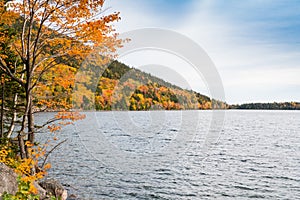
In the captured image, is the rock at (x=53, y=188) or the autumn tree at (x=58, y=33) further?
the rock at (x=53, y=188)

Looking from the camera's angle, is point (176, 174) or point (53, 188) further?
point (176, 174)

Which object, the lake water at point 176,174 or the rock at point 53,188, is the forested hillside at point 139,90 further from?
the rock at point 53,188

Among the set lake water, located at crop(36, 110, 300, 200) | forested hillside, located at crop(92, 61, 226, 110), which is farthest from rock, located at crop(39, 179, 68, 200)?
forested hillside, located at crop(92, 61, 226, 110)

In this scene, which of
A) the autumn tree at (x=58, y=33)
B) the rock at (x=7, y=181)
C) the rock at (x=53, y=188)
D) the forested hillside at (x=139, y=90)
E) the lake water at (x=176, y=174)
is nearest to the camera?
the rock at (x=7, y=181)

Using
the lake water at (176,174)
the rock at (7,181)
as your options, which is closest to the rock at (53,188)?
the lake water at (176,174)

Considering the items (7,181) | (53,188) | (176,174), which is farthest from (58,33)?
(176,174)

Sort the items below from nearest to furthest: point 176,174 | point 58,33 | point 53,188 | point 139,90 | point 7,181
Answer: point 7,181
point 58,33
point 53,188
point 176,174
point 139,90

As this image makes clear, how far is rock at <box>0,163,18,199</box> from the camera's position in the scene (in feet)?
31.9

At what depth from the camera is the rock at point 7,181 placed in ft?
31.9

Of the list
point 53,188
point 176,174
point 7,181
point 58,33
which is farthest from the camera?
point 176,174

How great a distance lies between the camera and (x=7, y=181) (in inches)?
390

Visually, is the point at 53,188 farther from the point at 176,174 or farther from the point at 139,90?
the point at 139,90

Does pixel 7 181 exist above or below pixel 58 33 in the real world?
below

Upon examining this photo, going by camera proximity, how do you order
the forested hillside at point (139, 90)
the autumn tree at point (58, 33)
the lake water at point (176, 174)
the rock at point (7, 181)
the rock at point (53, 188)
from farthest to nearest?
the forested hillside at point (139, 90)
the lake water at point (176, 174)
the rock at point (53, 188)
the autumn tree at point (58, 33)
the rock at point (7, 181)
